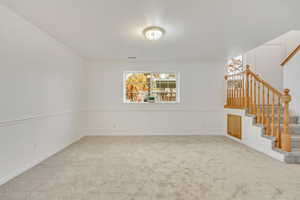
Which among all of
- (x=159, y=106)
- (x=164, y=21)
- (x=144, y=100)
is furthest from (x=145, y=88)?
(x=164, y=21)

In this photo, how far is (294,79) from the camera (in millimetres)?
4012

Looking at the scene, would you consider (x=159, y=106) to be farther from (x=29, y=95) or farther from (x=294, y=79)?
(x=294, y=79)

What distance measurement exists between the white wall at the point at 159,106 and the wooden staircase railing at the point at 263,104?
497 millimetres

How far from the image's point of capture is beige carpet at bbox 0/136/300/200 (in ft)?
6.17

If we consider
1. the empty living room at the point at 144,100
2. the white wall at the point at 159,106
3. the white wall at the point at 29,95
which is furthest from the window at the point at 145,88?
the white wall at the point at 29,95

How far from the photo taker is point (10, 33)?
2270mm

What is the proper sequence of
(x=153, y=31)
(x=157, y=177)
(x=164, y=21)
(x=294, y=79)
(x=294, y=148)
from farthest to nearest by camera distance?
(x=294, y=79) → (x=294, y=148) → (x=153, y=31) → (x=164, y=21) → (x=157, y=177)

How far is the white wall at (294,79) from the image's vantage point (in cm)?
393

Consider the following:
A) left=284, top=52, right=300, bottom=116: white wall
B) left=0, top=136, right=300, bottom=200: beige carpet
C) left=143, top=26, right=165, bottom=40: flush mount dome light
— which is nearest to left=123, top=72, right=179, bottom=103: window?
left=0, top=136, right=300, bottom=200: beige carpet

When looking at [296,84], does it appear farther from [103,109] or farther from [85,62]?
[85,62]

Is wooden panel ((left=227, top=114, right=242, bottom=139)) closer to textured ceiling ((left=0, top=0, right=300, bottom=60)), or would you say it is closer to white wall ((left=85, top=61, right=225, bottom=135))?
white wall ((left=85, top=61, right=225, bottom=135))

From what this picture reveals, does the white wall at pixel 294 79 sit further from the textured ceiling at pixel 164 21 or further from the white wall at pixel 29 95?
the white wall at pixel 29 95

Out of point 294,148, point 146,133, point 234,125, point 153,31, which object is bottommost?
point 146,133

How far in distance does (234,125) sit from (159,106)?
231 centimetres
